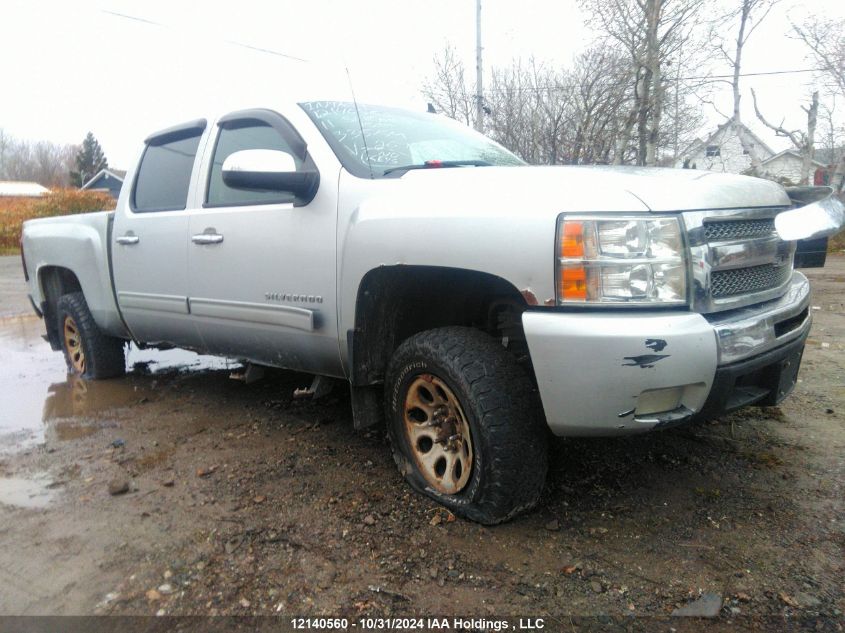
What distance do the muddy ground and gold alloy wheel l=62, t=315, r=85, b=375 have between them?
1206 millimetres

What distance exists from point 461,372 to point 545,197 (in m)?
0.71

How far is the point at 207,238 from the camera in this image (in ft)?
11.5


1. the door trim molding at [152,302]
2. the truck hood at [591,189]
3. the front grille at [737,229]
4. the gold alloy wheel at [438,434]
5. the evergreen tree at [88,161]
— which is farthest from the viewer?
the evergreen tree at [88,161]

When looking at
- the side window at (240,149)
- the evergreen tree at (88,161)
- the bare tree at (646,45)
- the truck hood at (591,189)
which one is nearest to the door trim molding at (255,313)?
the side window at (240,149)

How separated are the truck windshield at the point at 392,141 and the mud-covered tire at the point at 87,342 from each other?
270 centimetres

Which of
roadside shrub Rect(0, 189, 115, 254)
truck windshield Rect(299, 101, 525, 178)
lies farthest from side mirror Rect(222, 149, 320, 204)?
roadside shrub Rect(0, 189, 115, 254)

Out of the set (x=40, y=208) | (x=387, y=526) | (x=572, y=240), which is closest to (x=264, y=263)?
(x=387, y=526)

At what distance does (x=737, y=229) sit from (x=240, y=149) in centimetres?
253

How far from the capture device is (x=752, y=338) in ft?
7.48

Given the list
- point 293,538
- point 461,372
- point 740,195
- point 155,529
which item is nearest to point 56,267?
point 155,529

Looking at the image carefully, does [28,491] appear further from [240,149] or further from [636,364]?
[636,364]

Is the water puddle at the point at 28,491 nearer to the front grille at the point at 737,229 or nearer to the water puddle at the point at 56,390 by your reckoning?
the water puddle at the point at 56,390

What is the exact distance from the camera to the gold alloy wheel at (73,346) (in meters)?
5.12

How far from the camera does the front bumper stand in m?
2.07
